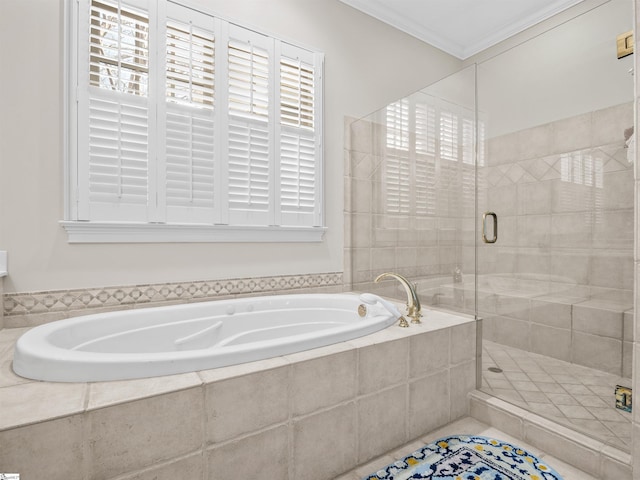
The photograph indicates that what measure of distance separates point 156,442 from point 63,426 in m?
0.23

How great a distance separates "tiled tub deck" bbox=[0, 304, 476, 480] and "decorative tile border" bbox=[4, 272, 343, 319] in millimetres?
153

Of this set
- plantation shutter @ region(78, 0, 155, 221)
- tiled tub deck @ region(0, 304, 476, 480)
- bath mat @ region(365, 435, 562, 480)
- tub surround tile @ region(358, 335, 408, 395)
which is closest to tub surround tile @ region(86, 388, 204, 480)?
tiled tub deck @ region(0, 304, 476, 480)

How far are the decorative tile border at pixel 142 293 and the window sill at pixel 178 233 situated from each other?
0.25 m

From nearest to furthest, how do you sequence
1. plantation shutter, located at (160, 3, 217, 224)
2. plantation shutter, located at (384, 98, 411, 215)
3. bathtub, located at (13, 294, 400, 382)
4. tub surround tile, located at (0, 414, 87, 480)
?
1. tub surround tile, located at (0, 414, 87, 480)
2. bathtub, located at (13, 294, 400, 382)
3. plantation shutter, located at (160, 3, 217, 224)
4. plantation shutter, located at (384, 98, 411, 215)

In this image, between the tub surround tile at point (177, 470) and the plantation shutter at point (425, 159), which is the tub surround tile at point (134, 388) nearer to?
the tub surround tile at point (177, 470)

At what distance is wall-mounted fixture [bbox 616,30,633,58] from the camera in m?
1.38

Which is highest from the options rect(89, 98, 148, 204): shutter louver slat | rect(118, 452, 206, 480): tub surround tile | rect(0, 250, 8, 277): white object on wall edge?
rect(89, 98, 148, 204): shutter louver slat

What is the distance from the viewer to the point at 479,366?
177cm

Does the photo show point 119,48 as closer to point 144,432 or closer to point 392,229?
point 144,432

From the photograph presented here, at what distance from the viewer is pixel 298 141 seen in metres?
2.29

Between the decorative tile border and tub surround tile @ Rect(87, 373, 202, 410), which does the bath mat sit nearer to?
tub surround tile @ Rect(87, 373, 202, 410)

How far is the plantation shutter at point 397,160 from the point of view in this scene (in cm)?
237

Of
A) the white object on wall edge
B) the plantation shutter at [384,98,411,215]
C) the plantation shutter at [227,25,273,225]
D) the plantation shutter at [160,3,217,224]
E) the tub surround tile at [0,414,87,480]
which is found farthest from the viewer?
the plantation shutter at [384,98,411,215]

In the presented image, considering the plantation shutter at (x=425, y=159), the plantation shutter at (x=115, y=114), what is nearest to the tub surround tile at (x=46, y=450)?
the plantation shutter at (x=115, y=114)
